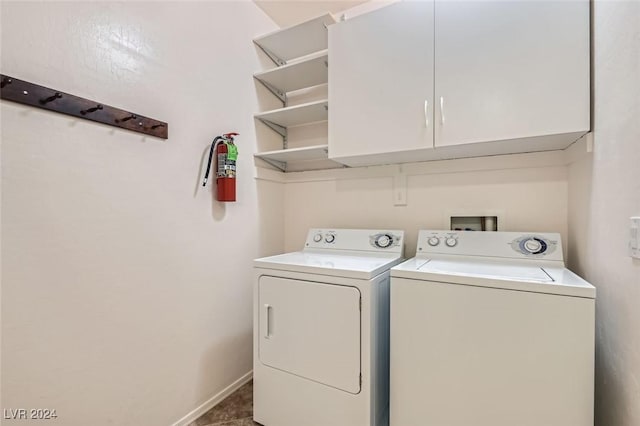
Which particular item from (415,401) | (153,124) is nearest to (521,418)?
(415,401)

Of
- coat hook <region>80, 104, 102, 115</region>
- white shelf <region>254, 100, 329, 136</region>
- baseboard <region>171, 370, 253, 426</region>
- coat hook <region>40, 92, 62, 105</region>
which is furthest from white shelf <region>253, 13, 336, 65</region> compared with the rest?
baseboard <region>171, 370, 253, 426</region>

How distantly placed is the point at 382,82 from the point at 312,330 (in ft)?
4.62

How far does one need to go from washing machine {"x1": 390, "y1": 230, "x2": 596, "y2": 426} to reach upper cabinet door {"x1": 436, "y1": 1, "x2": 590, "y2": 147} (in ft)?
2.18

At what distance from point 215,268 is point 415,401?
4.26 feet

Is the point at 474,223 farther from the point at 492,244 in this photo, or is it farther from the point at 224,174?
the point at 224,174

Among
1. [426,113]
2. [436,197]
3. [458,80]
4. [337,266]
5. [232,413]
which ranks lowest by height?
[232,413]

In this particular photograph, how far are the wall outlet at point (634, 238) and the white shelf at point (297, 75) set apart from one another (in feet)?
5.69

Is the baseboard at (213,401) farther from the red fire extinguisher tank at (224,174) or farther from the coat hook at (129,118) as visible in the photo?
the coat hook at (129,118)

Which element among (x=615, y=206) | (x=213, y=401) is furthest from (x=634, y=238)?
(x=213, y=401)

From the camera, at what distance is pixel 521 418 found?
103 cm

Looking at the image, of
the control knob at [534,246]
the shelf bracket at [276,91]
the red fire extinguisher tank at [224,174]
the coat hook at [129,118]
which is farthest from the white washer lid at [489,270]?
the shelf bracket at [276,91]

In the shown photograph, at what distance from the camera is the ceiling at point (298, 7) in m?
2.09

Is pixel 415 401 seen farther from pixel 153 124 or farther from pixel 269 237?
pixel 153 124

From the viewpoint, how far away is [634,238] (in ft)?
2.74
